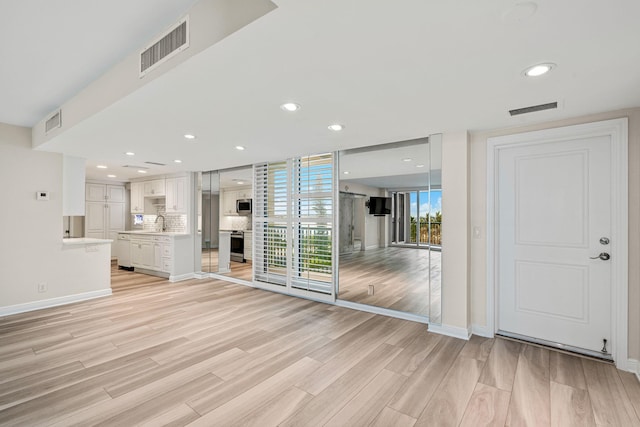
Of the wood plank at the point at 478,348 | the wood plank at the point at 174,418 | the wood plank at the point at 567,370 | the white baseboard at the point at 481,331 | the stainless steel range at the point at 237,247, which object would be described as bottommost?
the wood plank at the point at 478,348

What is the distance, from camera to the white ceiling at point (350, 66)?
137cm

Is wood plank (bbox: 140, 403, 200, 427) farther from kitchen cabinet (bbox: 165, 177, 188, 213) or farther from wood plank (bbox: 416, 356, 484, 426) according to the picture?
kitchen cabinet (bbox: 165, 177, 188, 213)

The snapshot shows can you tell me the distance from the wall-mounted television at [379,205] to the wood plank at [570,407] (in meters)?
4.58

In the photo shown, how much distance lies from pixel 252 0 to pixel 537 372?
3304mm

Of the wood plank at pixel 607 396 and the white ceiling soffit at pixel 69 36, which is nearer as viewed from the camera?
the white ceiling soffit at pixel 69 36

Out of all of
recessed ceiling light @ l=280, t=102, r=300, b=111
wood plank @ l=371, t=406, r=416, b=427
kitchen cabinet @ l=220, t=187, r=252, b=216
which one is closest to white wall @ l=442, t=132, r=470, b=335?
wood plank @ l=371, t=406, r=416, b=427

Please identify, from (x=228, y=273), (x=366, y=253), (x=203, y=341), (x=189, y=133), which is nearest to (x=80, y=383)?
(x=203, y=341)

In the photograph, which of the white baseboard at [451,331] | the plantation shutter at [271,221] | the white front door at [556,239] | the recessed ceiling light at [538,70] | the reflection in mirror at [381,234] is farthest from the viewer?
the plantation shutter at [271,221]

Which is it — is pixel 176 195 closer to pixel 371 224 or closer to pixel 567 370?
pixel 371 224

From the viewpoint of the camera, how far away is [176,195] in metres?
6.47

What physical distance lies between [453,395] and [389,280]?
133 inches

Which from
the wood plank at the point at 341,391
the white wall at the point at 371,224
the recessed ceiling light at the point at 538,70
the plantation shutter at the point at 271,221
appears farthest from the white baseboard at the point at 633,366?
the plantation shutter at the point at 271,221

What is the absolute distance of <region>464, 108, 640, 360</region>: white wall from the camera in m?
2.48

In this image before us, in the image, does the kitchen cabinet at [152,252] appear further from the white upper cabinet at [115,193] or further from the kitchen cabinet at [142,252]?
the white upper cabinet at [115,193]
